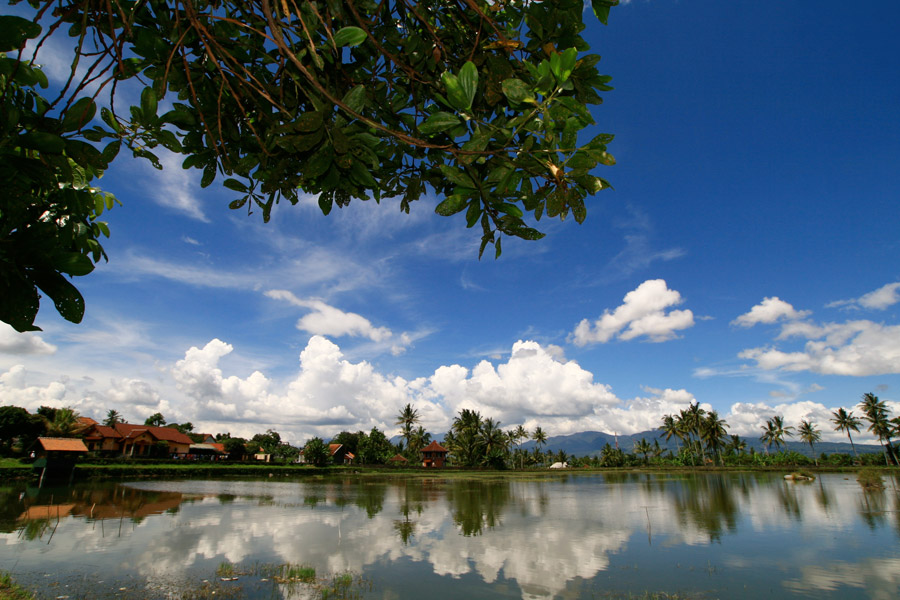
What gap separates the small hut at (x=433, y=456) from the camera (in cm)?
5847

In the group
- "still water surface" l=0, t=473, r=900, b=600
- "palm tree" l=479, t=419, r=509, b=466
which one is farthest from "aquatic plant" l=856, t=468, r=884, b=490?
"palm tree" l=479, t=419, r=509, b=466

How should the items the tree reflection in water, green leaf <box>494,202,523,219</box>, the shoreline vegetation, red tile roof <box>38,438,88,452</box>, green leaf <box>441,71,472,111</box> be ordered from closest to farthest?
green leaf <box>441,71,472,111</box> → green leaf <box>494,202,523,219</box> → the tree reflection in water → red tile roof <box>38,438,88,452</box> → the shoreline vegetation

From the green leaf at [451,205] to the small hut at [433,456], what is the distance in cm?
6054

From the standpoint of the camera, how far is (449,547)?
12492mm

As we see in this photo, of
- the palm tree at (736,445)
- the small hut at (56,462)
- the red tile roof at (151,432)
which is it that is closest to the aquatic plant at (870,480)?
the palm tree at (736,445)

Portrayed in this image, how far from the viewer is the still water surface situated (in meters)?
9.09

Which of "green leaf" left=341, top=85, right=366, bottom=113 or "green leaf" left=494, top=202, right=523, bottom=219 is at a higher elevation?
"green leaf" left=341, top=85, right=366, bottom=113

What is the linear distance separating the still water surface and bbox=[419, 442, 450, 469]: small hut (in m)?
38.6

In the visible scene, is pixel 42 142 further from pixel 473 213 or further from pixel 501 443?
pixel 501 443

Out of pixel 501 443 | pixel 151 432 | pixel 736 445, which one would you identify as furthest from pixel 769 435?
pixel 151 432

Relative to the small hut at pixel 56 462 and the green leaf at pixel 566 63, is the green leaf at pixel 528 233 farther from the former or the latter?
the small hut at pixel 56 462

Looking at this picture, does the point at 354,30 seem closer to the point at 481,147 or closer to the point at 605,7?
the point at 481,147

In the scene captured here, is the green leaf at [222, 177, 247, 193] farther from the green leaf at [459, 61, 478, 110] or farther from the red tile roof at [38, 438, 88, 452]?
the red tile roof at [38, 438, 88, 452]

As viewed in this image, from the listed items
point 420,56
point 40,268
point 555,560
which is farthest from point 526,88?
point 555,560
